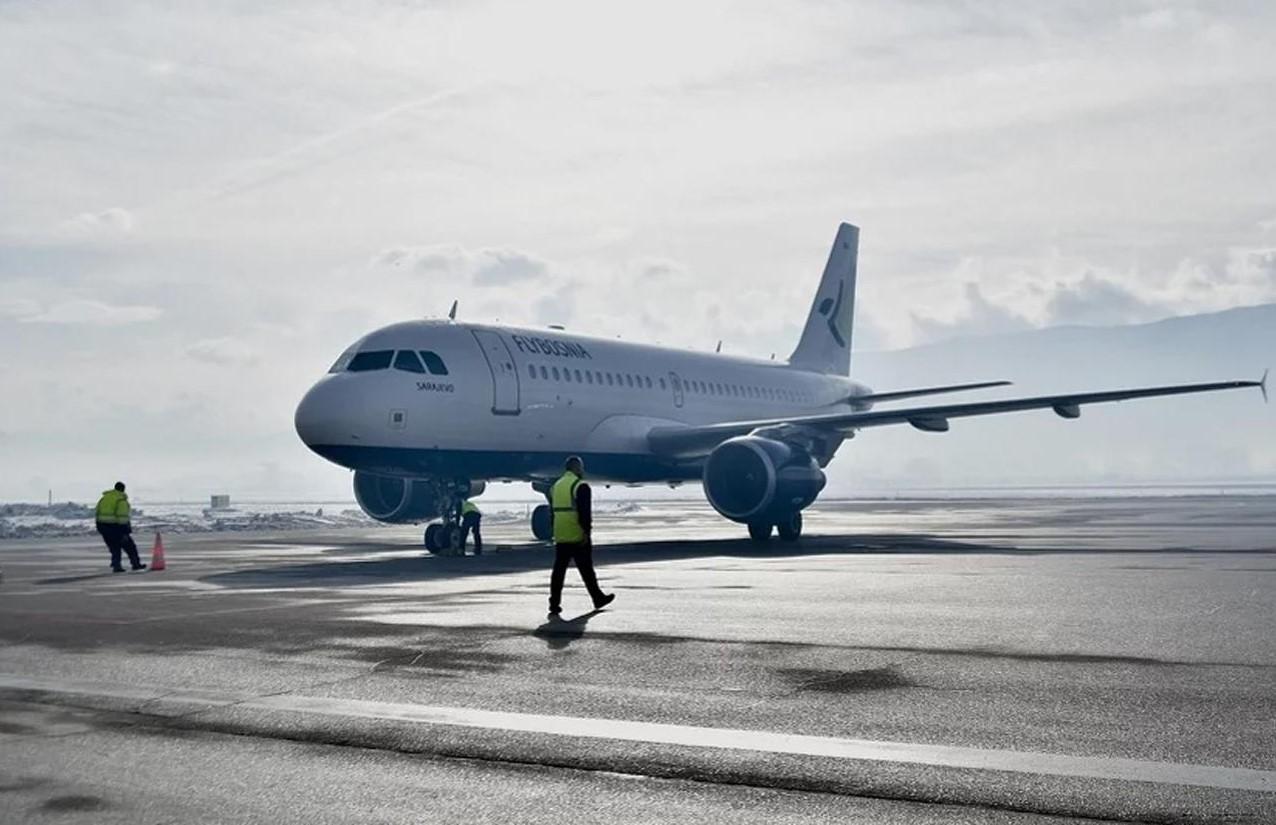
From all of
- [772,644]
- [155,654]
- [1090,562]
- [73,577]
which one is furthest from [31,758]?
[1090,562]

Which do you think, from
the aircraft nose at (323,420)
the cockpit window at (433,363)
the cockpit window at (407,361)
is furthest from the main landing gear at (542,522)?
the aircraft nose at (323,420)

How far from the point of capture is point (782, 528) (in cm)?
2864

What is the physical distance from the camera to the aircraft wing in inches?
1085

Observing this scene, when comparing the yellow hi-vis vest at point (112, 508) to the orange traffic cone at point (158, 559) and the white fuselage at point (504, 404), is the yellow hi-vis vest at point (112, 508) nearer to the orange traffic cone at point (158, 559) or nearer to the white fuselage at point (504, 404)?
the orange traffic cone at point (158, 559)

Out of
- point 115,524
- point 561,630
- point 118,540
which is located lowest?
point 561,630

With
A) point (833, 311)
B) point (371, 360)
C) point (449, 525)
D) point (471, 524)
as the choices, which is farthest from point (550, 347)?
point (833, 311)

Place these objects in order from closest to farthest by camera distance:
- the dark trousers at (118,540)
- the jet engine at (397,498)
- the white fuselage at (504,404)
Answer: the dark trousers at (118,540), the white fuselage at (504,404), the jet engine at (397,498)

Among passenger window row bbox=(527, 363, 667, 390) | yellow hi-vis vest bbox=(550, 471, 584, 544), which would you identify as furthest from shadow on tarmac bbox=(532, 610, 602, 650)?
passenger window row bbox=(527, 363, 667, 390)

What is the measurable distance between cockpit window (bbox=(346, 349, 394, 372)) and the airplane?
0.03 meters

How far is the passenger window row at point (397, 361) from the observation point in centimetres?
2544

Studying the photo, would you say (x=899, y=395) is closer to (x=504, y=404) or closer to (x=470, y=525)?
(x=504, y=404)

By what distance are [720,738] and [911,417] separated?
21719mm

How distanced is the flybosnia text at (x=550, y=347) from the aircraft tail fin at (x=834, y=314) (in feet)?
45.6

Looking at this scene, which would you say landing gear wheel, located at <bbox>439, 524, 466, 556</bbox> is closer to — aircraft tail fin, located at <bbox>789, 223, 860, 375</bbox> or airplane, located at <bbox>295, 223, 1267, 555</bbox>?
airplane, located at <bbox>295, 223, 1267, 555</bbox>
